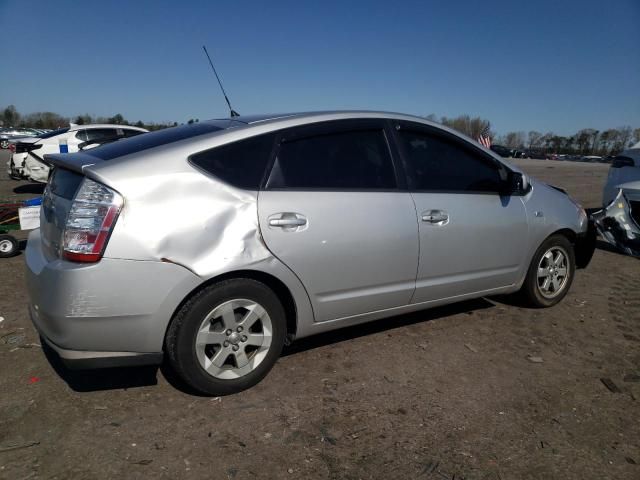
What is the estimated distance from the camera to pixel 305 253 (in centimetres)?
289

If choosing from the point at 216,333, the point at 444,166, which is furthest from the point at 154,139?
the point at 444,166

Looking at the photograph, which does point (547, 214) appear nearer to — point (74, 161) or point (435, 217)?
point (435, 217)

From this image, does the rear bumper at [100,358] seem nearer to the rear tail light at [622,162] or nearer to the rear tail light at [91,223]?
the rear tail light at [91,223]

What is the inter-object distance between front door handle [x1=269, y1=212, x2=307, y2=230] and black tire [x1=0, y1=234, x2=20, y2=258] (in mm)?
4348

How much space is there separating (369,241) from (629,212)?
17.3 feet

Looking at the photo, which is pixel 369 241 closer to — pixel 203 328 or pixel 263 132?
pixel 263 132

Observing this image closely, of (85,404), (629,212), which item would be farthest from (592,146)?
(85,404)

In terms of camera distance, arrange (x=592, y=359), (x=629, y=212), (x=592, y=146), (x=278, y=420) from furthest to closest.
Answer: (x=592, y=146), (x=629, y=212), (x=592, y=359), (x=278, y=420)

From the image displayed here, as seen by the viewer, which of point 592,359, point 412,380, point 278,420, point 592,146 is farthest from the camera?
point 592,146

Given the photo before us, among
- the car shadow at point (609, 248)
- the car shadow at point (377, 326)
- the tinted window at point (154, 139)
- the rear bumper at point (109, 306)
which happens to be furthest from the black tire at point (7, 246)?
the car shadow at point (609, 248)

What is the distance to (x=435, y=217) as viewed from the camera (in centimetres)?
342

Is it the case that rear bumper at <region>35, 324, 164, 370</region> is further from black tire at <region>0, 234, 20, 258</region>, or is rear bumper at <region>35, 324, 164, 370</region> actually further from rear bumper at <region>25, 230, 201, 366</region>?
black tire at <region>0, 234, 20, 258</region>

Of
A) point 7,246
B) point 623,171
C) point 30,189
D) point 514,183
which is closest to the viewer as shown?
point 514,183

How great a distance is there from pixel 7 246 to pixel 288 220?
4.44 meters
